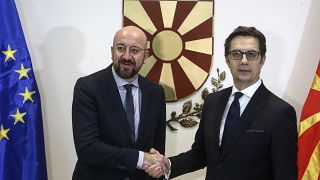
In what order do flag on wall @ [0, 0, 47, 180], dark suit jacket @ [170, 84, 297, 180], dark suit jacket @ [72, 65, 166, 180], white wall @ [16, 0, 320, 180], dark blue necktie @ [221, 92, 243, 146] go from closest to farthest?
dark suit jacket @ [170, 84, 297, 180]
dark blue necktie @ [221, 92, 243, 146]
dark suit jacket @ [72, 65, 166, 180]
flag on wall @ [0, 0, 47, 180]
white wall @ [16, 0, 320, 180]

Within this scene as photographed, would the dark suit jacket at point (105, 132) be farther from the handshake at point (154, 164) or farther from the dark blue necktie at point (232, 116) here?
the dark blue necktie at point (232, 116)

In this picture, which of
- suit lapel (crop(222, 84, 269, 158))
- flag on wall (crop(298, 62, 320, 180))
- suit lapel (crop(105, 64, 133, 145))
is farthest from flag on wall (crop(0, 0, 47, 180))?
flag on wall (crop(298, 62, 320, 180))

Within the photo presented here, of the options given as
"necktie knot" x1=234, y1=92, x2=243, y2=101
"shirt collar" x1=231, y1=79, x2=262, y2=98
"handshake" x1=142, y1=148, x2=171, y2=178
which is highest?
"shirt collar" x1=231, y1=79, x2=262, y2=98

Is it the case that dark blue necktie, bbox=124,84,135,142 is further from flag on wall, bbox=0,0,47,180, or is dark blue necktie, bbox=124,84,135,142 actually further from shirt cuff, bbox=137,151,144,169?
flag on wall, bbox=0,0,47,180

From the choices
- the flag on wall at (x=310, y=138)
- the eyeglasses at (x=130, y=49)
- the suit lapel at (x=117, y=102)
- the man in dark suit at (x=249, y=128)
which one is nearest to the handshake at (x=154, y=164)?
the suit lapel at (x=117, y=102)

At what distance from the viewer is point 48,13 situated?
7.70 feet

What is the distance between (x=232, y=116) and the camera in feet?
5.13

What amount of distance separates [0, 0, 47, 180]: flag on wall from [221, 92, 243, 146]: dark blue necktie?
1.14 metres

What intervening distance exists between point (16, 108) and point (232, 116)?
122 centimetres

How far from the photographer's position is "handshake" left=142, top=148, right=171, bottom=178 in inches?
68.3

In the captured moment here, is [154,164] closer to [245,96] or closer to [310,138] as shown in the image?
[245,96]

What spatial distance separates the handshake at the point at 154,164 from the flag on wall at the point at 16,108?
2.43 feet

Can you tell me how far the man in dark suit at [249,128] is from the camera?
1.44m

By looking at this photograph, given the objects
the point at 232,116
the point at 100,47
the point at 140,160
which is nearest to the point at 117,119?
the point at 140,160
